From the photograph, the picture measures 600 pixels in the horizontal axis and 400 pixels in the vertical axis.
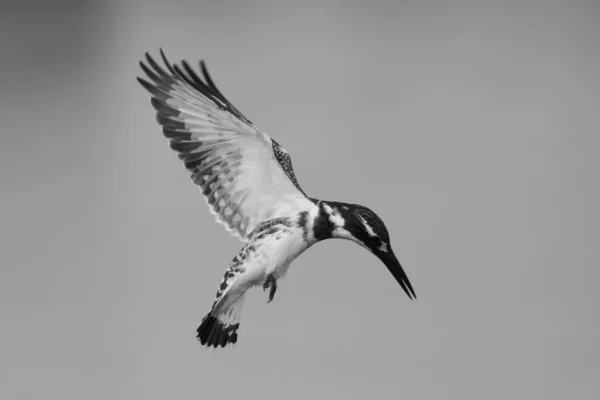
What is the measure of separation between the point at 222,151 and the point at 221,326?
8.6 inches

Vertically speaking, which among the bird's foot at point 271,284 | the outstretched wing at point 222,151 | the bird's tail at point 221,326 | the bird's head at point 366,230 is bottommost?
the bird's tail at point 221,326

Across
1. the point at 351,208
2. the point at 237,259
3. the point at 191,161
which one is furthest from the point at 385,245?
the point at 191,161

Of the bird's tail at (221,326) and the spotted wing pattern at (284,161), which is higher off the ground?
the spotted wing pattern at (284,161)

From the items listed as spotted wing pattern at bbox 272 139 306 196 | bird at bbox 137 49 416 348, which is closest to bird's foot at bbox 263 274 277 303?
bird at bbox 137 49 416 348

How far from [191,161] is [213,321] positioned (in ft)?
0.66

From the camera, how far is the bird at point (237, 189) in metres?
0.99

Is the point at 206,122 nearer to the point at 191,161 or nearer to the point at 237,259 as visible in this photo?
the point at 191,161

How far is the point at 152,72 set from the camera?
3.49 feet

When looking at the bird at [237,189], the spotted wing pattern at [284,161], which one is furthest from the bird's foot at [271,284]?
the spotted wing pattern at [284,161]

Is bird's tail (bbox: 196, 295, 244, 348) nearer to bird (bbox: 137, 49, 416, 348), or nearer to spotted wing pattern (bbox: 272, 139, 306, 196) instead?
bird (bbox: 137, 49, 416, 348)

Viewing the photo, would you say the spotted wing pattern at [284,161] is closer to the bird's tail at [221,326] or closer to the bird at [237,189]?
the bird at [237,189]

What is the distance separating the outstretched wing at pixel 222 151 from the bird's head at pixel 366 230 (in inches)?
3.3

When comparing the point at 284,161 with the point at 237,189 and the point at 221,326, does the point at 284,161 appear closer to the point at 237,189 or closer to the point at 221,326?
the point at 237,189

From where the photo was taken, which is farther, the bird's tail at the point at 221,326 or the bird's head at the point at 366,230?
the bird's tail at the point at 221,326
